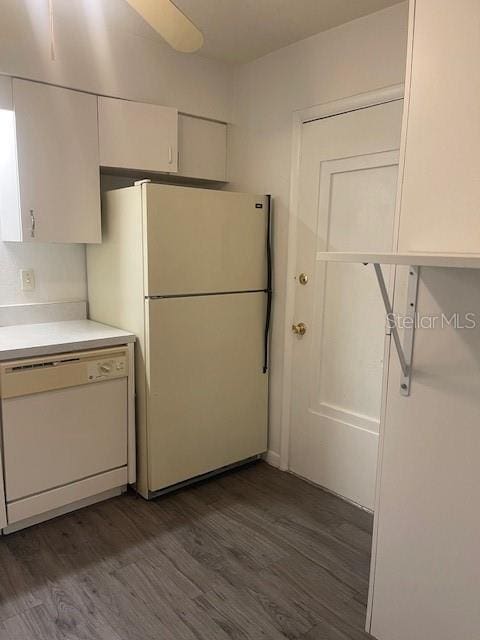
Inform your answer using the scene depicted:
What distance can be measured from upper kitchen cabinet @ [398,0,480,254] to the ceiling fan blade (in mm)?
658

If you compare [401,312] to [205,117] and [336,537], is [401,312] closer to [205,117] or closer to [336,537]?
[336,537]

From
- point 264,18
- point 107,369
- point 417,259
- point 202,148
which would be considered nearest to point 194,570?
point 107,369

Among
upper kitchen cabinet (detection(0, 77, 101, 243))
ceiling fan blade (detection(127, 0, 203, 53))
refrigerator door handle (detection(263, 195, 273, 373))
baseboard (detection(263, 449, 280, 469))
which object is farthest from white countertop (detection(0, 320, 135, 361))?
ceiling fan blade (detection(127, 0, 203, 53))

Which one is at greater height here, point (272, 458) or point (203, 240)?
point (203, 240)

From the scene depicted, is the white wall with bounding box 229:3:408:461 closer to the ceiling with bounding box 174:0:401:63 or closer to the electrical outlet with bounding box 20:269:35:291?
the ceiling with bounding box 174:0:401:63

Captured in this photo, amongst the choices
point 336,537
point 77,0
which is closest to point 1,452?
point 336,537

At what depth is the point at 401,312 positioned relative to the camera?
150 centimetres

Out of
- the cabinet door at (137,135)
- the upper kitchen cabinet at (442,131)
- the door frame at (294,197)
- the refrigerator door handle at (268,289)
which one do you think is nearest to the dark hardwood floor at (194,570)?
the door frame at (294,197)

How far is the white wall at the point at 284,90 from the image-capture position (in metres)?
2.19

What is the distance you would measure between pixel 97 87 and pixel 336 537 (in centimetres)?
254

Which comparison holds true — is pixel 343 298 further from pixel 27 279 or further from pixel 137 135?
pixel 27 279

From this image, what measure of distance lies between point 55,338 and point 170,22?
1498 millimetres

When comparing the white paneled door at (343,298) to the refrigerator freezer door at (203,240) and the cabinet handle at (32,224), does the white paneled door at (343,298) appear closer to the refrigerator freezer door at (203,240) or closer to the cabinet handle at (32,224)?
the refrigerator freezer door at (203,240)

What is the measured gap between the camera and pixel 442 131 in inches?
53.4
